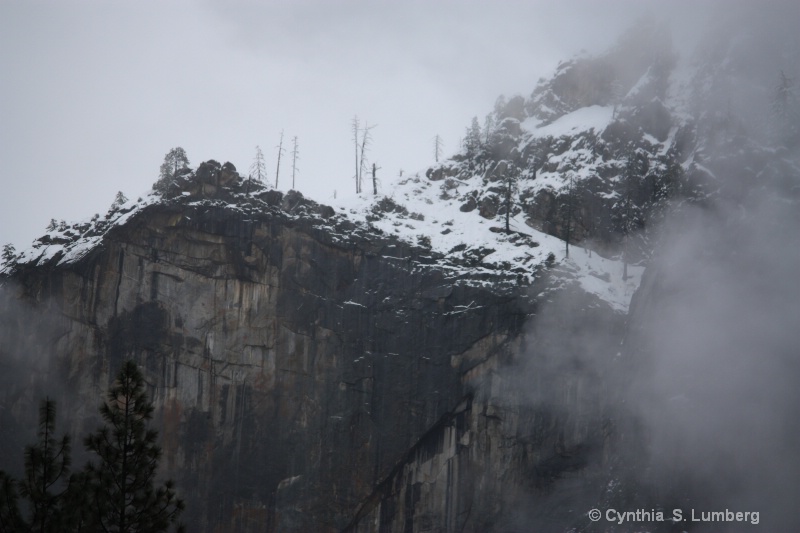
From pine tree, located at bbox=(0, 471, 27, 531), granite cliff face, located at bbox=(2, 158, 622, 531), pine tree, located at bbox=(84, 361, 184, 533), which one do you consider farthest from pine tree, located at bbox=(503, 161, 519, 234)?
pine tree, located at bbox=(0, 471, 27, 531)

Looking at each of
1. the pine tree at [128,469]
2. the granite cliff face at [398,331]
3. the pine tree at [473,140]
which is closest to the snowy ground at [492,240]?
the granite cliff face at [398,331]

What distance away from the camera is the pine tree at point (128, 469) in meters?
28.1

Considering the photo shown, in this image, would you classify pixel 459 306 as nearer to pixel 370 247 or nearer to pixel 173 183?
pixel 370 247

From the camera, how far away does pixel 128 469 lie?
94.1ft

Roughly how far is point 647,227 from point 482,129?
22.1 meters

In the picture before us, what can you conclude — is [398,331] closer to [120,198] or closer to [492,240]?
[492,240]

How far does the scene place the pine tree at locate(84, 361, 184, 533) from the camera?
28.1 meters

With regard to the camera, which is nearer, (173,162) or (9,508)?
(9,508)

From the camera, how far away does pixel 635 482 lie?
58938 millimetres

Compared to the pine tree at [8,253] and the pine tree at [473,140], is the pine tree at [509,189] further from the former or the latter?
the pine tree at [8,253]

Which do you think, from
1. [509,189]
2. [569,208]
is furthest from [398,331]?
[569,208]

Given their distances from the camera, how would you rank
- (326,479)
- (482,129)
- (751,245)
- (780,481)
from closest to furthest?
(780,481) → (751,245) → (326,479) → (482,129)

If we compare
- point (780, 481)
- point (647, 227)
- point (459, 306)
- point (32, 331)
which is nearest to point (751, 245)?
point (647, 227)

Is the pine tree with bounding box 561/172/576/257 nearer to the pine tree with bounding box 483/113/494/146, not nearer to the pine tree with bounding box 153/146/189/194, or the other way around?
the pine tree with bounding box 483/113/494/146
